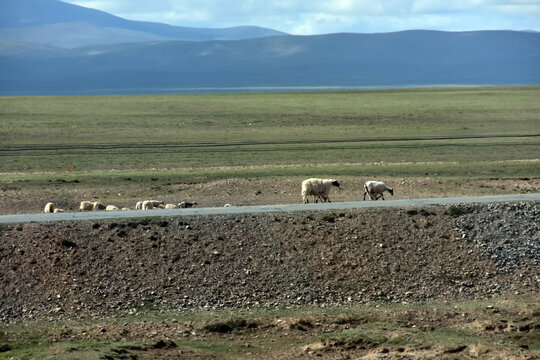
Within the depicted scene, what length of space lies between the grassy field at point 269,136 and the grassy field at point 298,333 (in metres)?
20.8

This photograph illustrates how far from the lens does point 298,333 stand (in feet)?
65.9

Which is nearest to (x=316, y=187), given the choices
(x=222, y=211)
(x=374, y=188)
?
(x=374, y=188)

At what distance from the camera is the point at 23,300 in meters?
22.1

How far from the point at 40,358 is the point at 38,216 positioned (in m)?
10.9

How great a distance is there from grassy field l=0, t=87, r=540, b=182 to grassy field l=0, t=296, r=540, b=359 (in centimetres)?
2078

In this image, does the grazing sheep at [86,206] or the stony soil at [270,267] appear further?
the grazing sheep at [86,206]

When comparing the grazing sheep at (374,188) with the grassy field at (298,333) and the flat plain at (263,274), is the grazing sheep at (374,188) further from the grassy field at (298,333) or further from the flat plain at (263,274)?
the grassy field at (298,333)

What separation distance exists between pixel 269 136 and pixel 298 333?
145 feet

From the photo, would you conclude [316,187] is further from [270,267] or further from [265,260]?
[270,267]

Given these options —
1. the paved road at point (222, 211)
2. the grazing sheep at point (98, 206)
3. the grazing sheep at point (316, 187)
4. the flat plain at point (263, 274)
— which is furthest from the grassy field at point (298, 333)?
the grazing sheep at point (316, 187)

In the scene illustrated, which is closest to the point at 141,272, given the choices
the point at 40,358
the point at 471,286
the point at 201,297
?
the point at 201,297

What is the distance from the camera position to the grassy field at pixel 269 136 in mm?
47156

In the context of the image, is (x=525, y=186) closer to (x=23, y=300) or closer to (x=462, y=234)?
(x=462, y=234)

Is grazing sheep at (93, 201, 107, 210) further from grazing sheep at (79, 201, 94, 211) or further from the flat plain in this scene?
the flat plain
